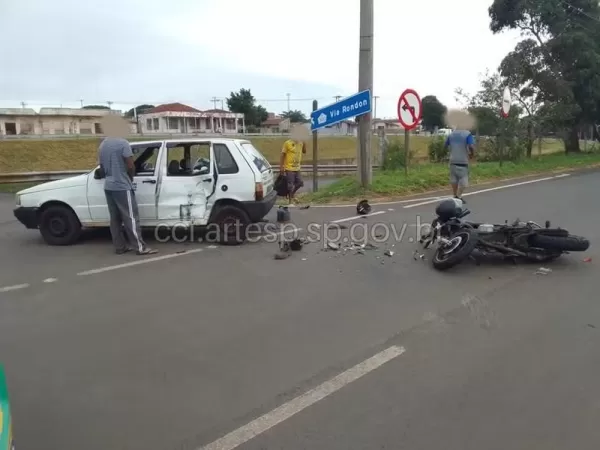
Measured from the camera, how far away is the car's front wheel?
779 cm

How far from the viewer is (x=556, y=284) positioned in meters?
5.39

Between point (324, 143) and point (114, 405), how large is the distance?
40.7 meters

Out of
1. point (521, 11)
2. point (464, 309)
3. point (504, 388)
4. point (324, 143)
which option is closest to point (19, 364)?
point (504, 388)

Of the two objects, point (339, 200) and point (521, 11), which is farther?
point (521, 11)

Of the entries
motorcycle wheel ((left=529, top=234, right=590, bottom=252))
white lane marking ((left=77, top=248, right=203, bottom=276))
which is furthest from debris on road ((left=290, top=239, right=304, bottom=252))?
motorcycle wheel ((left=529, top=234, right=590, bottom=252))

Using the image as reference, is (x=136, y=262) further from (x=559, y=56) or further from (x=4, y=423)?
(x=559, y=56)

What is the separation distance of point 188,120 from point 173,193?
61.5 meters

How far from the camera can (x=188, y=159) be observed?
308 inches

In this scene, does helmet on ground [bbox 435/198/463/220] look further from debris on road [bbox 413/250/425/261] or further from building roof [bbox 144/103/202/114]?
building roof [bbox 144/103/202/114]

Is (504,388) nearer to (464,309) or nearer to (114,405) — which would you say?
(464,309)

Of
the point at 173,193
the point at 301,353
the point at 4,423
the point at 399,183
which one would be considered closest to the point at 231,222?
the point at 173,193

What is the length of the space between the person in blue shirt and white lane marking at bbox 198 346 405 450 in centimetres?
732

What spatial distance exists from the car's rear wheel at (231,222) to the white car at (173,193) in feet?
0.05

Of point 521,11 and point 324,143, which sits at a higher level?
point 521,11
